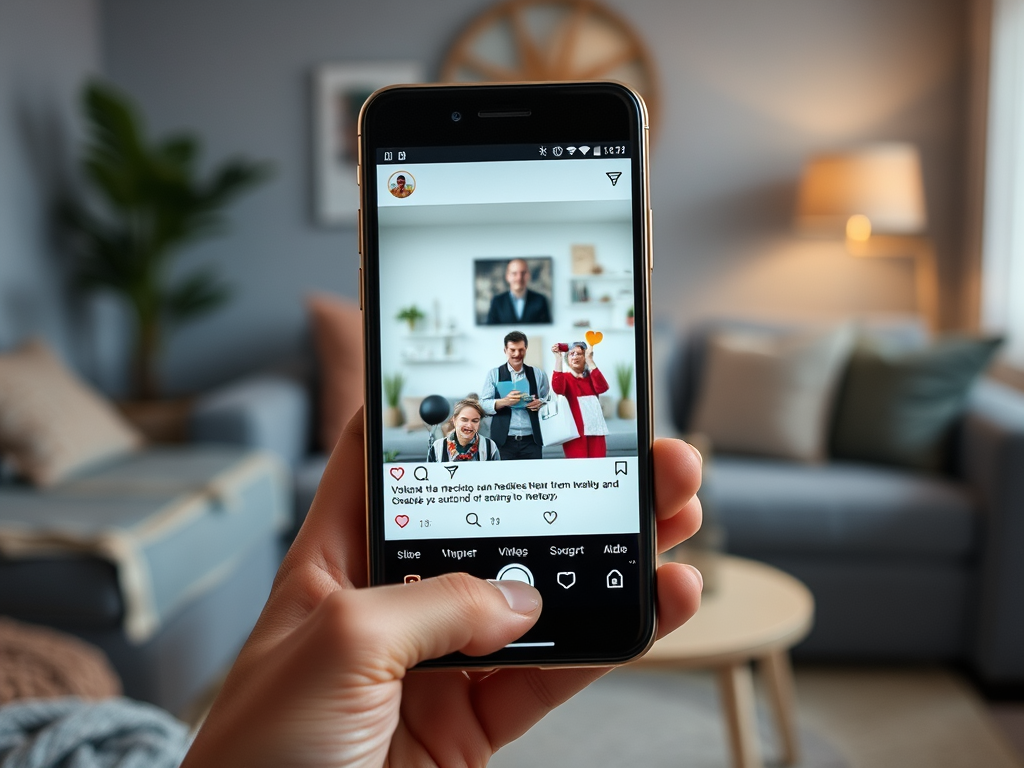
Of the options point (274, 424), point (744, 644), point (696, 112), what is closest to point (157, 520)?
point (274, 424)

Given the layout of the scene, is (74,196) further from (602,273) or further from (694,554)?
(602,273)

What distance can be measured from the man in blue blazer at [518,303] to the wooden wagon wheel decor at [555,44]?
9.33 feet

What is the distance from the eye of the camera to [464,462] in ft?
2.26

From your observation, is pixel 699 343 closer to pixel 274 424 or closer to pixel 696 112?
pixel 696 112

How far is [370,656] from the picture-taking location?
1.69 ft

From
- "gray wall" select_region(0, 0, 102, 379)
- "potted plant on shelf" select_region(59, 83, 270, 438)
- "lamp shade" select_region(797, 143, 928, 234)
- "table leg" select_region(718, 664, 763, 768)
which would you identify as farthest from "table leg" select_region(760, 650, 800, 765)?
"gray wall" select_region(0, 0, 102, 379)

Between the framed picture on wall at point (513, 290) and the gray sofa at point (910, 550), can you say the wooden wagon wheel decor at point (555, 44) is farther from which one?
the framed picture on wall at point (513, 290)

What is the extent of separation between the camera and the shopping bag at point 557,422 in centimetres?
68

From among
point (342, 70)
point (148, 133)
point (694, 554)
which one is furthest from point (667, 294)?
point (148, 133)

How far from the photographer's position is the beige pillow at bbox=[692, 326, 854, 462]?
2686 mm

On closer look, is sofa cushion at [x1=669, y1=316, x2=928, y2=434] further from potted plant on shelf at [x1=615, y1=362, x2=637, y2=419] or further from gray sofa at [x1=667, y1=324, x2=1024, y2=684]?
potted plant on shelf at [x1=615, y1=362, x2=637, y2=419]

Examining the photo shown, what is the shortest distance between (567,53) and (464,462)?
297cm

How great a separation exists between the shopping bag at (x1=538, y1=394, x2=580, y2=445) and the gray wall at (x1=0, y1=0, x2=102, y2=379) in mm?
2759

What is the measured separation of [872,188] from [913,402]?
731 millimetres
